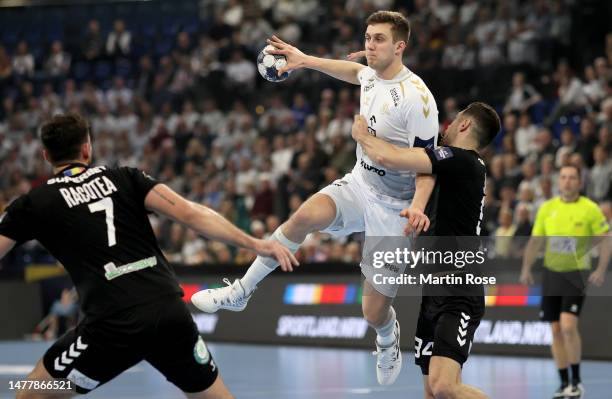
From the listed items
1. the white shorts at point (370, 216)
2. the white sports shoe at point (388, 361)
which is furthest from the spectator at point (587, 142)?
the white shorts at point (370, 216)

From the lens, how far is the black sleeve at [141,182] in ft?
21.4

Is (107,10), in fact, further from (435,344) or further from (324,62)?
(435,344)

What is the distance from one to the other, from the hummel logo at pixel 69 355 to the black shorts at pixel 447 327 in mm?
2786

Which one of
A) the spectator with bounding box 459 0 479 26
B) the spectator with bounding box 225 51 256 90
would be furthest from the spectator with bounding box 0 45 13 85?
the spectator with bounding box 459 0 479 26

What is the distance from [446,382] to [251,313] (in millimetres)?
12116

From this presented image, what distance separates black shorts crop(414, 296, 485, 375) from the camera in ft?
26.1

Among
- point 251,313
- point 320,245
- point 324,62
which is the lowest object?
point 251,313

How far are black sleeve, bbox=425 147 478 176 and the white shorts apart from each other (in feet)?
4.05

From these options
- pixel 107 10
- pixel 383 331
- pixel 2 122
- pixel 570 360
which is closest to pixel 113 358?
pixel 383 331

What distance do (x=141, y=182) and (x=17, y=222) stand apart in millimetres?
785

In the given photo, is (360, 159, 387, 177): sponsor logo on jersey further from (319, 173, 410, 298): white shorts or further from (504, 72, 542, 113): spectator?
(504, 72, 542, 113): spectator

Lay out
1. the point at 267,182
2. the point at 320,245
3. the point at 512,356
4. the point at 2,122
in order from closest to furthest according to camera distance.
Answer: the point at 512,356 < the point at 320,245 < the point at 267,182 < the point at 2,122

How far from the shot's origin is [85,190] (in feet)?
21.4

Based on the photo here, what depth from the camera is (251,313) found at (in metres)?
19.7
